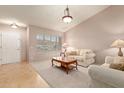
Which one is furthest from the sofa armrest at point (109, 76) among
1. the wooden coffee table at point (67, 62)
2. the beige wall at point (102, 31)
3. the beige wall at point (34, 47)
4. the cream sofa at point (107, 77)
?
the beige wall at point (34, 47)

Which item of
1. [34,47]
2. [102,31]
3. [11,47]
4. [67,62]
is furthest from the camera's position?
[34,47]

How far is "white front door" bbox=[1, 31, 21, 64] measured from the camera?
5.73m

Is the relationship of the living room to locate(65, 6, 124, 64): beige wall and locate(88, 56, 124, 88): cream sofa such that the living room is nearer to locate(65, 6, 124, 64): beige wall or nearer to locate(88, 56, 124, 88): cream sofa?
locate(65, 6, 124, 64): beige wall

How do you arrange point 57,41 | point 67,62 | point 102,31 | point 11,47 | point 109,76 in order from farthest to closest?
point 57,41 < point 11,47 < point 102,31 < point 67,62 < point 109,76

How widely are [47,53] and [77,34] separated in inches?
98.9

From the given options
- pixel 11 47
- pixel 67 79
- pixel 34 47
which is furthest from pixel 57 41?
pixel 67 79

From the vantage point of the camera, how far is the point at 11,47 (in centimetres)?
600

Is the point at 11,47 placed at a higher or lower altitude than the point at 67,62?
higher

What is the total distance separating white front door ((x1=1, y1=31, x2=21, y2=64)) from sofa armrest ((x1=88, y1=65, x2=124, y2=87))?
533 centimetres

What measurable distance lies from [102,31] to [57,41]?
3620mm

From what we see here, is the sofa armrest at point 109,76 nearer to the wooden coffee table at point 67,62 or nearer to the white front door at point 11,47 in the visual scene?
the wooden coffee table at point 67,62

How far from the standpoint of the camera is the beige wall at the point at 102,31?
4.64 meters

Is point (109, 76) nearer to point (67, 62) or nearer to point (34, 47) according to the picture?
point (67, 62)
